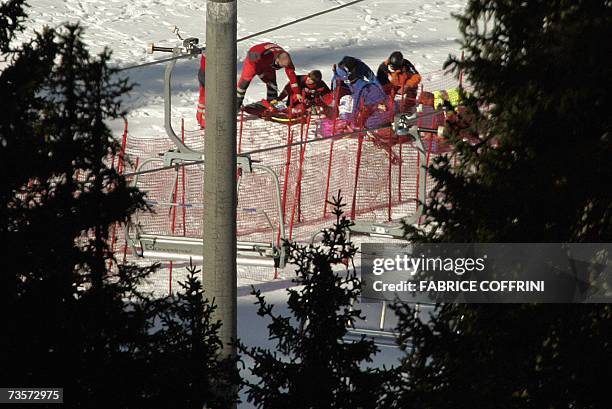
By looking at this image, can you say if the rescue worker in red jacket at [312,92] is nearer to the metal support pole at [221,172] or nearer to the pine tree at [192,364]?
the metal support pole at [221,172]

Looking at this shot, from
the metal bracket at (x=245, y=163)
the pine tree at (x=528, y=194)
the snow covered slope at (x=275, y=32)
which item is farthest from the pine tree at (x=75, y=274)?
the snow covered slope at (x=275, y=32)

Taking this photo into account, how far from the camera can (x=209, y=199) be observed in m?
8.23

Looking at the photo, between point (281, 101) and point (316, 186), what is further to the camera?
point (281, 101)

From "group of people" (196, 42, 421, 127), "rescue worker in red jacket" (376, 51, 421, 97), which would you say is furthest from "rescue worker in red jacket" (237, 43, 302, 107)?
"rescue worker in red jacket" (376, 51, 421, 97)

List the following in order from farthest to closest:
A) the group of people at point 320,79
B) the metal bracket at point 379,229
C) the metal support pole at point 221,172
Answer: the group of people at point 320,79, the metal bracket at point 379,229, the metal support pole at point 221,172

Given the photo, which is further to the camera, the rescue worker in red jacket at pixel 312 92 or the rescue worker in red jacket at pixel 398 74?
the rescue worker in red jacket at pixel 398 74

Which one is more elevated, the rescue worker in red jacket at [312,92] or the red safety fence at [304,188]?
the rescue worker in red jacket at [312,92]

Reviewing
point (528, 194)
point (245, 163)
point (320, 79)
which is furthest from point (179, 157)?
point (528, 194)

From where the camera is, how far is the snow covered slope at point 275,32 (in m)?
22.1

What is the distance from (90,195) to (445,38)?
693 inches

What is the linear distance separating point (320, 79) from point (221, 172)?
9476 mm

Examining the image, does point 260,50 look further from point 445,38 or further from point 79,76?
point 79,76

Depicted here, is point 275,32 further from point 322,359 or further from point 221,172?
point 322,359

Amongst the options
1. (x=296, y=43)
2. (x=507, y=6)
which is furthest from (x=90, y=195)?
(x=296, y=43)
